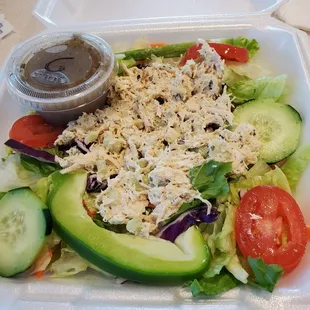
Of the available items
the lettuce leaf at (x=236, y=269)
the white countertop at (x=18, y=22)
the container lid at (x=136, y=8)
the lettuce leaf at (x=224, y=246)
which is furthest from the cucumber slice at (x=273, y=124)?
the white countertop at (x=18, y=22)

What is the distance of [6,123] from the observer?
6.17ft

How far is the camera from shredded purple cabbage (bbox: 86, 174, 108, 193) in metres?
1.45

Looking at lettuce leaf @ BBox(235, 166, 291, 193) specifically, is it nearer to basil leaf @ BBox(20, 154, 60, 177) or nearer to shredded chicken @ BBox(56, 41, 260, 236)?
shredded chicken @ BBox(56, 41, 260, 236)

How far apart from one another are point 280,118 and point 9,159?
1040 millimetres

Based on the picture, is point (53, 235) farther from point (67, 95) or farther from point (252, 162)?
point (252, 162)

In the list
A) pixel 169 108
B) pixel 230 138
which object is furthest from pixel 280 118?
pixel 169 108

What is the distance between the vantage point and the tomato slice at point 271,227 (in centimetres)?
124

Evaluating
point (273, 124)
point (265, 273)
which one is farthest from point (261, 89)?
point (265, 273)

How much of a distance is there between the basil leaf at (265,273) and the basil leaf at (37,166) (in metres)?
0.78

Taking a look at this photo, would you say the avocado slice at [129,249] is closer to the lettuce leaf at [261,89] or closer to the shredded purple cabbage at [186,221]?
the shredded purple cabbage at [186,221]

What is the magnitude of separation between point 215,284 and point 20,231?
0.60 meters

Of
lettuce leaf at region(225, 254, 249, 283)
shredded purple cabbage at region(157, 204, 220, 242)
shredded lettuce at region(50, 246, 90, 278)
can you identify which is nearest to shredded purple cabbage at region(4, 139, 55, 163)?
shredded lettuce at region(50, 246, 90, 278)

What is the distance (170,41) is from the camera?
2086 mm

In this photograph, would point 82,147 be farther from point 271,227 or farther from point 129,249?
point 271,227
